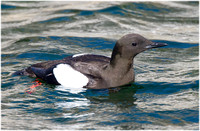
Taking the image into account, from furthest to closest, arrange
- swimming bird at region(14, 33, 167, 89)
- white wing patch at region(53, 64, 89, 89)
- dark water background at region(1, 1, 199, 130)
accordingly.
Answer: white wing patch at region(53, 64, 89, 89) < swimming bird at region(14, 33, 167, 89) < dark water background at region(1, 1, 199, 130)

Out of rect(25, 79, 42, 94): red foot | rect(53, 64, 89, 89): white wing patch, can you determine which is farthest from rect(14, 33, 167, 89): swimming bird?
rect(25, 79, 42, 94): red foot

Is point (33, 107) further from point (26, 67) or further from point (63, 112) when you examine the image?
point (26, 67)

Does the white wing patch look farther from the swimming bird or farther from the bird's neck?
the bird's neck

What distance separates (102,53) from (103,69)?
2486 mm

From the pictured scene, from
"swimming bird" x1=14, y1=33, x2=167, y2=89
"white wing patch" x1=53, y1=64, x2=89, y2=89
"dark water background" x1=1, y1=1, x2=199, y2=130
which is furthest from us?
"white wing patch" x1=53, y1=64, x2=89, y2=89

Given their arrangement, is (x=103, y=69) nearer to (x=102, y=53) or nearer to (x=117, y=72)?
(x=117, y=72)

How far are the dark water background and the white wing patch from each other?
0.61ft

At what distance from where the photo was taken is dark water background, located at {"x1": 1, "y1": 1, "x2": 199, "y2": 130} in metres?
6.16

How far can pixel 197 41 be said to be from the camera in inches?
414

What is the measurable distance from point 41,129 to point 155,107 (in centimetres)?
193

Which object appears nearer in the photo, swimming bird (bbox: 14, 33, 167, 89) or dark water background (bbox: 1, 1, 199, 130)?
dark water background (bbox: 1, 1, 199, 130)

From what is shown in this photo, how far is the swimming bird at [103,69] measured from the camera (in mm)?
7141

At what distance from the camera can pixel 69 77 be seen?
24.4 ft

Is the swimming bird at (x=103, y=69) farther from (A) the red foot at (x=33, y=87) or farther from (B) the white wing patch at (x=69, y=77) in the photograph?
(A) the red foot at (x=33, y=87)
